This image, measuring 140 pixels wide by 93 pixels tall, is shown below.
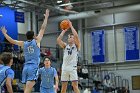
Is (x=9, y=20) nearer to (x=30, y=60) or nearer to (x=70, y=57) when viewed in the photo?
(x=70, y=57)

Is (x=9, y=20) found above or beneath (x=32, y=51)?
above

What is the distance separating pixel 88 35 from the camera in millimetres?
28703

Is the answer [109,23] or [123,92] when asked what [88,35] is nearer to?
[109,23]

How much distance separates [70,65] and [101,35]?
684 inches

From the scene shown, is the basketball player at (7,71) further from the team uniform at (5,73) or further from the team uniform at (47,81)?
the team uniform at (47,81)

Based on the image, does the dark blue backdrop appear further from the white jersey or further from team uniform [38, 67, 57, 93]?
the white jersey

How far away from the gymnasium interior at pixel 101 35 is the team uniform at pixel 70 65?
13266mm

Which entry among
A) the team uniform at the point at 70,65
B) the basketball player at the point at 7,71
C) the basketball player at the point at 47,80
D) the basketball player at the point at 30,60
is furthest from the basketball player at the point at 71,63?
the basketball player at the point at 7,71

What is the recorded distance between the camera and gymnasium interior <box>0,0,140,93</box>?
25266 mm

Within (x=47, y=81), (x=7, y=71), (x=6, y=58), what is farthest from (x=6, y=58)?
(x=47, y=81)

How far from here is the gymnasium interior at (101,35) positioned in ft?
82.9

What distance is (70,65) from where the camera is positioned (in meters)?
10.7

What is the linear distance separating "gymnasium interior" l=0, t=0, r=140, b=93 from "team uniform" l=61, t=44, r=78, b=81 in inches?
522

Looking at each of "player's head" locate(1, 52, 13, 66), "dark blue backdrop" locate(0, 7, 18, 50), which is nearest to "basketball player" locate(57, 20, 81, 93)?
"player's head" locate(1, 52, 13, 66)
